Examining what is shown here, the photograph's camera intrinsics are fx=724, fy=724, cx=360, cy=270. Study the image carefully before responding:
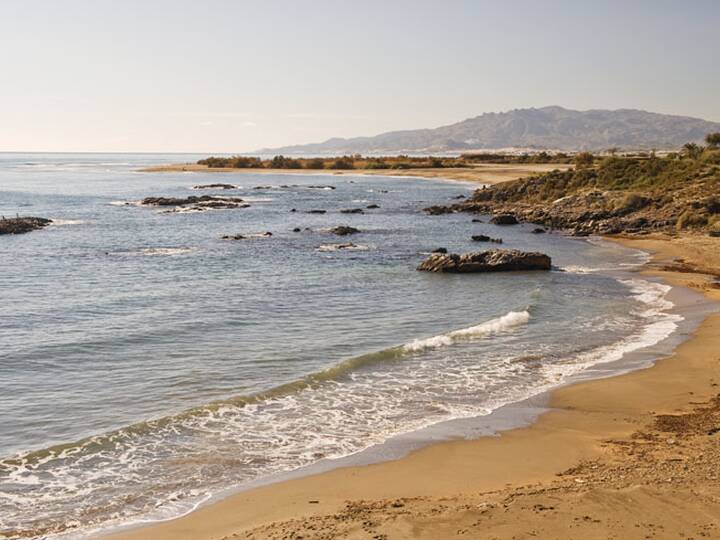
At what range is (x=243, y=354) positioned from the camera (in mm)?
19391

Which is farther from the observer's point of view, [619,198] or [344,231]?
[619,198]

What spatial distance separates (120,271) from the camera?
109ft

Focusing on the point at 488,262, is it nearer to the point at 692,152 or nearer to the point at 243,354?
the point at 243,354

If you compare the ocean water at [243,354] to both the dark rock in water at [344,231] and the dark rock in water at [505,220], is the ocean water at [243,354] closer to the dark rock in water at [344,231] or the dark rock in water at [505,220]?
the dark rock in water at [344,231]

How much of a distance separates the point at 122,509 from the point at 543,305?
18.9 m

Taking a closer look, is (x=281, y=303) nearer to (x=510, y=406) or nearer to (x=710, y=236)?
(x=510, y=406)

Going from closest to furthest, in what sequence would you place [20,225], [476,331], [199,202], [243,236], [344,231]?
[476,331] < [243,236] < [344,231] < [20,225] < [199,202]

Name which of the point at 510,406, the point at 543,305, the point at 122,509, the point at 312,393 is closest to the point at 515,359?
the point at 510,406

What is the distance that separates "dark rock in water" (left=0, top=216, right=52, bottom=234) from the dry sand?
60.1 metres

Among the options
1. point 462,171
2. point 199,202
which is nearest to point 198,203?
point 199,202

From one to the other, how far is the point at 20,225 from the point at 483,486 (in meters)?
47.0

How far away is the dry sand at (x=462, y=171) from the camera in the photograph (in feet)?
342

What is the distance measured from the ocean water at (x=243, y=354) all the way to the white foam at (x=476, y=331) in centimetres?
8

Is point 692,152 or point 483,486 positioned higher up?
point 692,152
